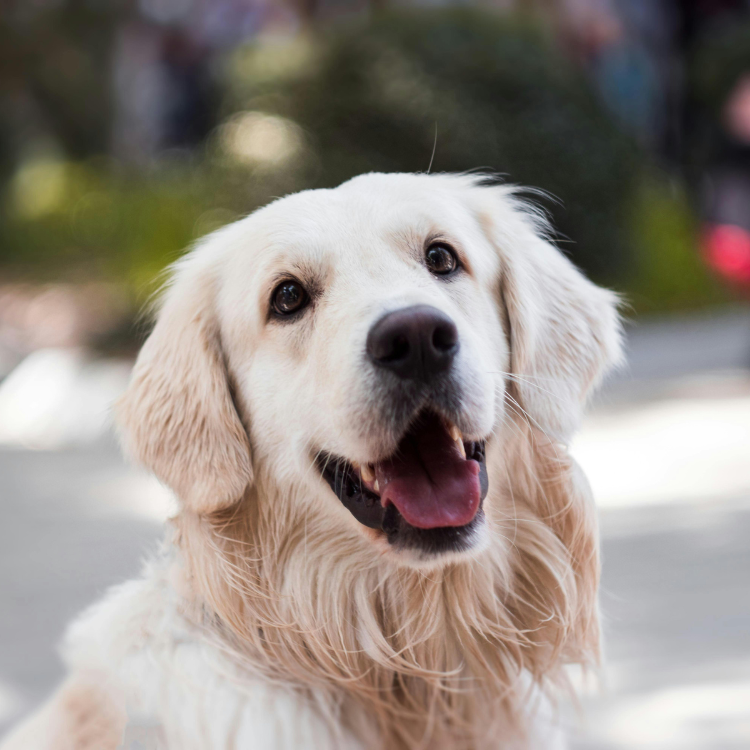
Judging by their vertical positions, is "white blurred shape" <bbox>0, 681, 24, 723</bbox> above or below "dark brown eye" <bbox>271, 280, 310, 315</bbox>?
below

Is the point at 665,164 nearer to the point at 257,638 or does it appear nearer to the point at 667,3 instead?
the point at 667,3

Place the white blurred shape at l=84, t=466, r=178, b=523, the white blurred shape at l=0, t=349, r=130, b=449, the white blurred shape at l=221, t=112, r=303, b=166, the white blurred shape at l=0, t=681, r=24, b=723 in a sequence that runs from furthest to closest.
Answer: the white blurred shape at l=221, t=112, r=303, b=166 → the white blurred shape at l=0, t=349, r=130, b=449 → the white blurred shape at l=84, t=466, r=178, b=523 → the white blurred shape at l=0, t=681, r=24, b=723

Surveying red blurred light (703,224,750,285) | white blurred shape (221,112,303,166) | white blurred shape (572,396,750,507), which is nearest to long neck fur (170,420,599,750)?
white blurred shape (572,396,750,507)

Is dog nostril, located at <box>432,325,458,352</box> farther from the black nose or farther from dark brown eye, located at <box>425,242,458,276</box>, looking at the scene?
dark brown eye, located at <box>425,242,458,276</box>

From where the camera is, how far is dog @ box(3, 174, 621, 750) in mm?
2213

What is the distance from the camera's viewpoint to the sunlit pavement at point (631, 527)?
3.40 meters

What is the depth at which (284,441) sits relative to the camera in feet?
7.88

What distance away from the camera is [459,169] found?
343 inches

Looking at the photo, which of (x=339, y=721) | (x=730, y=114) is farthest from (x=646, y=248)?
(x=339, y=721)

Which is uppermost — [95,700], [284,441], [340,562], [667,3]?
[667,3]

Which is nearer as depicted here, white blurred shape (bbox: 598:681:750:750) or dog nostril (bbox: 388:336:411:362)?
dog nostril (bbox: 388:336:411:362)

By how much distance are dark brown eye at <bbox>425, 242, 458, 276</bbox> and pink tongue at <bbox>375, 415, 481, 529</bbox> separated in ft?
1.49

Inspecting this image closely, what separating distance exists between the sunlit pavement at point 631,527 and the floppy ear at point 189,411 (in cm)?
35

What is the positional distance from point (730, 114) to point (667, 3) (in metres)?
4.83
